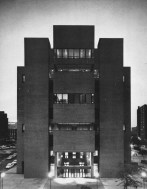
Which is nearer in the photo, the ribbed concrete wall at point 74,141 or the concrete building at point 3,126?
the ribbed concrete wall at point 74,141

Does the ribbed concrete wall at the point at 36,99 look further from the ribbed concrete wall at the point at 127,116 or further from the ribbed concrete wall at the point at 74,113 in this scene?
the ribbed concrete wall at the point at 127,116

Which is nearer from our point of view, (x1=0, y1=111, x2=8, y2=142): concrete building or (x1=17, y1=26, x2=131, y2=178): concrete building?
(x1=17, y1=26, x2=131, y2=178): concrete building

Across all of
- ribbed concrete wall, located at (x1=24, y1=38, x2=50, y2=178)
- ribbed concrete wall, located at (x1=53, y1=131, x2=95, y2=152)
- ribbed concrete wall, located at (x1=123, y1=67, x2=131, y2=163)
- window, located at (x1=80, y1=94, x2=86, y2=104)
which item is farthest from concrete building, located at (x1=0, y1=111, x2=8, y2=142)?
window, located at (x1=80, y1=94, x2=86, y2=104)

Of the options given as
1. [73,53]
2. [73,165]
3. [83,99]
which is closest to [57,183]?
[73,165]

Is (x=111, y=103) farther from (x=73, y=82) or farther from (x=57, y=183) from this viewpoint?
(x=57, y=183)

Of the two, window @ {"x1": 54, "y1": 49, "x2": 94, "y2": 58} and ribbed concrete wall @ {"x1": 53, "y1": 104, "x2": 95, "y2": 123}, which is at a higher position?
window @ {"x1": 54, "y1": 49, "x2": 94, "y2": 58}

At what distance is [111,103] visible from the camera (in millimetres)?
48312

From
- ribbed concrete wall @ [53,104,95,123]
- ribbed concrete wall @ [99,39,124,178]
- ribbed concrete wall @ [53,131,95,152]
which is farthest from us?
ribbed concrete wall @ [99,39,124,178]

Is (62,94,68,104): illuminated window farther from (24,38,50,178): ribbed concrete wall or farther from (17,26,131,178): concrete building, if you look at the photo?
(24,38,50,178): ribbed concrete wall

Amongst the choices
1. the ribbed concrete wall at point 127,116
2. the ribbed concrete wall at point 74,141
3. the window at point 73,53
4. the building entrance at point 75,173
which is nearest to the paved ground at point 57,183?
the building entrance at point 75,173

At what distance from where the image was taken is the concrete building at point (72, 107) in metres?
46.9

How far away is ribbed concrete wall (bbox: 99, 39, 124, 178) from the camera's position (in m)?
47.7

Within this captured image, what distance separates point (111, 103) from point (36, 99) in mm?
15169

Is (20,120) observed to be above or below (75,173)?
above
